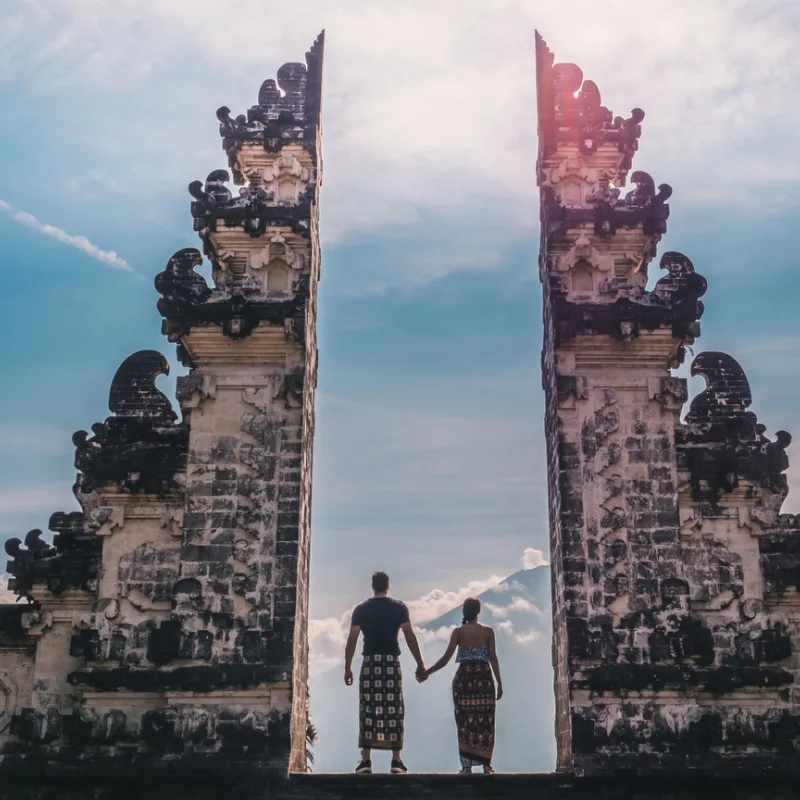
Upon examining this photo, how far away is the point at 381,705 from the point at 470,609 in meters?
1.39

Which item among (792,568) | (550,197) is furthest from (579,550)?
(550,197)

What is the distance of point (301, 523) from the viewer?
1305 centimetres

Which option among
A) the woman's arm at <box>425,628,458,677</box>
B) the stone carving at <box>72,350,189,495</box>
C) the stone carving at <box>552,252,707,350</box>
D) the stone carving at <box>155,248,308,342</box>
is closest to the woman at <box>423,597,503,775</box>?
the woman's arm at <box>425,628,458,677</box>

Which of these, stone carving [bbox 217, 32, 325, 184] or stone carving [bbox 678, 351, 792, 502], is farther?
stone carving [bbox 217, 32, 325, 184]

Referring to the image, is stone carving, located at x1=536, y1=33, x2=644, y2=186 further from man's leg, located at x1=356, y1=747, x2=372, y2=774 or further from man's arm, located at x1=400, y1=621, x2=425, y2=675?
man's leg, located at x1=356, y1=747, x2=372, y2=774

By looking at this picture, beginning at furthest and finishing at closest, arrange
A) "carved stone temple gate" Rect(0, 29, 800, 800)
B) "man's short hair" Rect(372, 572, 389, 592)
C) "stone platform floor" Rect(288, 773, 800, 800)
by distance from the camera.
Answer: "carved stone temple gate" Rect(0, 29, 800, 800) → "man's short hair" Rect(372, 572, 389, 592) → "stone platform floor" Rect(288, 773, 800, 800)

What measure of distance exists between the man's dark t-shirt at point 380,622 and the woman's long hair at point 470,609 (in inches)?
25.2

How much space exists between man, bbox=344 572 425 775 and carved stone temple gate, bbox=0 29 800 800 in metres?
0.70

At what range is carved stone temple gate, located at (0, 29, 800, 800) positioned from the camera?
12094mm

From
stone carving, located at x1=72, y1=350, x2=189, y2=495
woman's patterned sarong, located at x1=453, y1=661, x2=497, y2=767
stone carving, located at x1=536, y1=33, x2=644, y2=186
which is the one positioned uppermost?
stone carving, located at x1=536, y1=33, x2=644, y2=186

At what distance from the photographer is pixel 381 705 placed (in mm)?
11352

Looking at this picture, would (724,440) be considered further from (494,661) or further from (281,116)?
(281,116)

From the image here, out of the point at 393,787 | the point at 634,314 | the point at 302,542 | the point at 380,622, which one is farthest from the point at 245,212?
the point at 393,787

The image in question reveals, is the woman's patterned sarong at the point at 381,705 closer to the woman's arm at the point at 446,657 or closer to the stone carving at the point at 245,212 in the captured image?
the woman's arm at the point at 446,657
